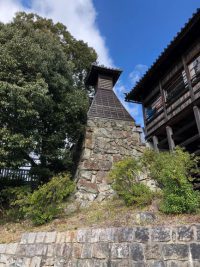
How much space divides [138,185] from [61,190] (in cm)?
265

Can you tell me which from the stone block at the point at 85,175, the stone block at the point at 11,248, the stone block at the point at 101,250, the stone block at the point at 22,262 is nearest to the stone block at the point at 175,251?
the stone block at the point at 101,250

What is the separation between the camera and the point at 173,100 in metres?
11.3

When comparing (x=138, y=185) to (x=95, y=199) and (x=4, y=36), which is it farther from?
(x=4, y=36)

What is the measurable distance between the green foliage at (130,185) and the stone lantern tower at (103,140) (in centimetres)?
277

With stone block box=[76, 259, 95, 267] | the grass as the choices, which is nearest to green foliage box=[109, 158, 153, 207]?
the grass

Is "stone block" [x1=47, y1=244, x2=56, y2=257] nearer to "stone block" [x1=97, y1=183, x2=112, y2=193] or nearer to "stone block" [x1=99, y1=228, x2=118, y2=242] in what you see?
"stone block" [x1=99, y1=228, x2=118, y2=242]

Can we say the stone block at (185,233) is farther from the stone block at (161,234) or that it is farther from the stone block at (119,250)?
the stone block at (119,250)

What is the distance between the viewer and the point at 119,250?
18.6 feet

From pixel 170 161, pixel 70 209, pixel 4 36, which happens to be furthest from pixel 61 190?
pixel 4 36

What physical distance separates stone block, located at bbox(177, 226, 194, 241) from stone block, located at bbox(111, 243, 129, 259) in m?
1.27

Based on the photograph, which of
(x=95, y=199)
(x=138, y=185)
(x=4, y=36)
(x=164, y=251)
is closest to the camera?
(x=164, y=251)

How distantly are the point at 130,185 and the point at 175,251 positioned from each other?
2842 mm

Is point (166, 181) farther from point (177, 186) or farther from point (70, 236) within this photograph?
point (70, 236)

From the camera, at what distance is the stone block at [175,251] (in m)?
4.99
